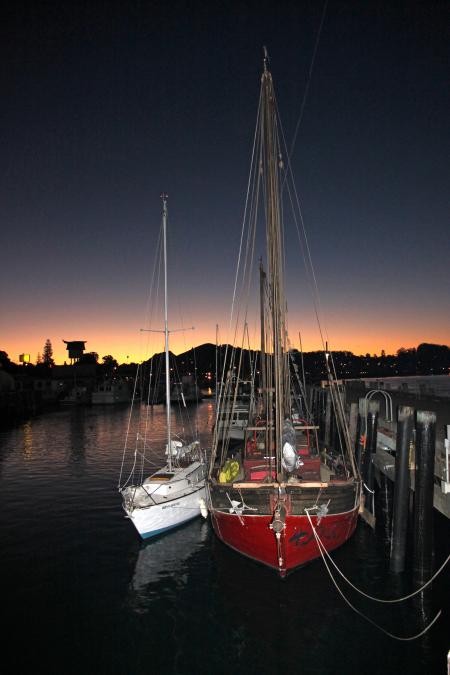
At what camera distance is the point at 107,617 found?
1244 centimetres

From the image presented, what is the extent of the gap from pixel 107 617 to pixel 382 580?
8388 mm

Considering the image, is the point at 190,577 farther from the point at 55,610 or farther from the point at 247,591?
the point at 55,610

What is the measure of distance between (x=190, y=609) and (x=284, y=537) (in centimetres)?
344

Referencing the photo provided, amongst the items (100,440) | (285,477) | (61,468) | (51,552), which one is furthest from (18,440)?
(285,477)

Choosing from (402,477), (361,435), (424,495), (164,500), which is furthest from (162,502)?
(424,495)

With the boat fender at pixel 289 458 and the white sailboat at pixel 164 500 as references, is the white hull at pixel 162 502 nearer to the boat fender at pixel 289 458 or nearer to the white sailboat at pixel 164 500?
the white sailboat at pixel 164 500

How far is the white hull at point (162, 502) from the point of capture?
17250 millimetres

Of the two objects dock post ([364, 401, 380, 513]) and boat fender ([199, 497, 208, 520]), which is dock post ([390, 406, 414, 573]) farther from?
boat fender ([199, 497, 208, 520])

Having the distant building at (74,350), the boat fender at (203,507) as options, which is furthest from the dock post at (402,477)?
the distant building at (74,350)

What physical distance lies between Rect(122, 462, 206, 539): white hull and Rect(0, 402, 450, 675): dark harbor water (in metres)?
0.60

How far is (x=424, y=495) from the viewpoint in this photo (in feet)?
39.5

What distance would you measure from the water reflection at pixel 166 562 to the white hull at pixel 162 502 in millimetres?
512

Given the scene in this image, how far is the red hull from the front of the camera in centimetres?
1270

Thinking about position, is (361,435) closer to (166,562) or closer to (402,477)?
(402,477)
